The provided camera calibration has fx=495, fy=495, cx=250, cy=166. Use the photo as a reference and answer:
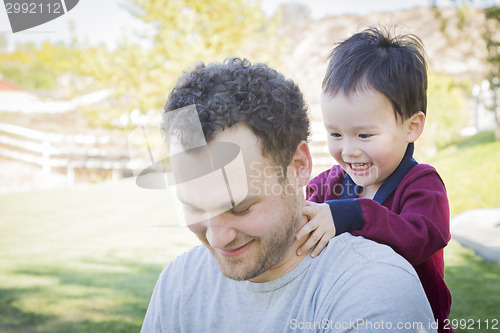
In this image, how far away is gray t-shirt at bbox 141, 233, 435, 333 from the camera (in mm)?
1328

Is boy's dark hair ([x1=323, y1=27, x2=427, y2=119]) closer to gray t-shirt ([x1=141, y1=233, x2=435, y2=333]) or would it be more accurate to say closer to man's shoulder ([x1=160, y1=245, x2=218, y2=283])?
gray t-shirt ([x1=141, y1=233, x2=435, y2=333])

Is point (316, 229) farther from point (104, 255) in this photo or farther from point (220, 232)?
point (104, 255)

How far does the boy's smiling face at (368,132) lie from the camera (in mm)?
2135

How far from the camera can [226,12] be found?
46.1ft

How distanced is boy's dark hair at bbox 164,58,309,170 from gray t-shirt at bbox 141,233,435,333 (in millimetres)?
372

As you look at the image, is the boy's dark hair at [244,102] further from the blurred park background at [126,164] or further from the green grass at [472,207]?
the green grass at [472,207]

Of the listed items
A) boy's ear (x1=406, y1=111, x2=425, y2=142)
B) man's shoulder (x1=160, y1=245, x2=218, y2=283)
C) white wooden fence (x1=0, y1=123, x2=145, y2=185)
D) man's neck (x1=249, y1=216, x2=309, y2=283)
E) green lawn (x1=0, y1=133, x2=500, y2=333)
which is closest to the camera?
man's neck (x1=249, y1=216, x2=309, y2=283)

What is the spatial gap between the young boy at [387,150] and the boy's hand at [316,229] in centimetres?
5

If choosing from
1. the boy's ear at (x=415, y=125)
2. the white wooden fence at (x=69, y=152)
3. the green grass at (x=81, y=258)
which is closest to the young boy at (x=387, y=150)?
the boy's ear at (x=415, y=125)

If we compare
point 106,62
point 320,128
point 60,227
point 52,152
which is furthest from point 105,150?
Answer: point 60,227

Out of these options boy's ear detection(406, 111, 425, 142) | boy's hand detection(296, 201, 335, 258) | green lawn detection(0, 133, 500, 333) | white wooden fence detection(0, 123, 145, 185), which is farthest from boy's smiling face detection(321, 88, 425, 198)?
white wooden fence detection(0, 123, 145, 185)

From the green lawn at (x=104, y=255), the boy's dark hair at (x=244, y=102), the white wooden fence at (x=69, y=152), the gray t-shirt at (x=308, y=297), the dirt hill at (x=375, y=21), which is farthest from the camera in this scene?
the dirt hill at (x=375, y=21)

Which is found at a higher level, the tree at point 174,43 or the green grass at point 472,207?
the tree at point 174,43

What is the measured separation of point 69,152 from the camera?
50.5ft
